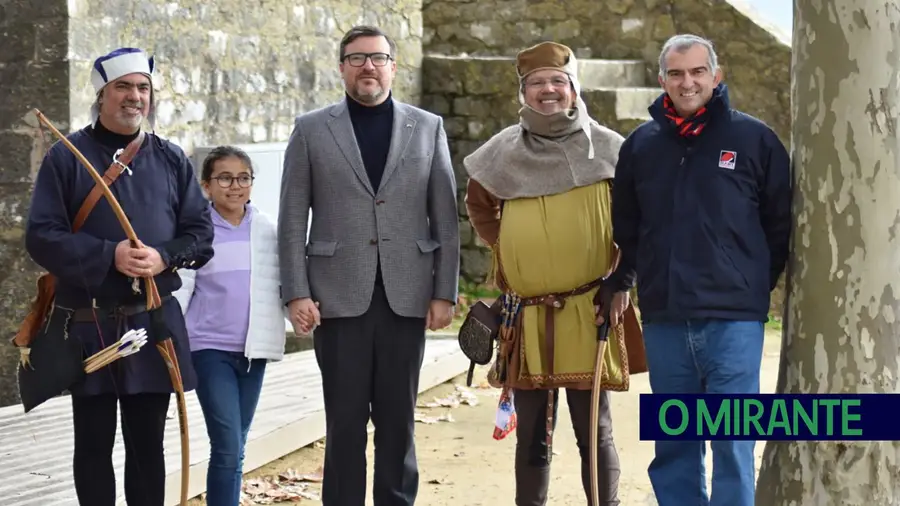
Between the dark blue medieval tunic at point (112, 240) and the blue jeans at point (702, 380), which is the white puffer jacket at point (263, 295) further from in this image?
the blue jeans at point (702, 380)

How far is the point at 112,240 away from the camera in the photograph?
386 centimetres

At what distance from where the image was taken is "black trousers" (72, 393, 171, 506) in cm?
386

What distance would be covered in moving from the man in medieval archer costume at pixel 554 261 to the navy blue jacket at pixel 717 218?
0.30 m

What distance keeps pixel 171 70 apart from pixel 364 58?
2.97m

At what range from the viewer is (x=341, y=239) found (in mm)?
4242

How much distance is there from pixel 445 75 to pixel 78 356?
6961mm

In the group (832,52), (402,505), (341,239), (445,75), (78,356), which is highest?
(445,75)

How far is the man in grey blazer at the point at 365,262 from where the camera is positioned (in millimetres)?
4215

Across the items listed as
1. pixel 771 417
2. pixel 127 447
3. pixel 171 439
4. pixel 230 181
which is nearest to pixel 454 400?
pixel 171 439

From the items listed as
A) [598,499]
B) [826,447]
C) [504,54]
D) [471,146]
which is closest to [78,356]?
[598,499]

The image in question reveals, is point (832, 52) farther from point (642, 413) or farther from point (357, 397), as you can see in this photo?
point (357, 397)

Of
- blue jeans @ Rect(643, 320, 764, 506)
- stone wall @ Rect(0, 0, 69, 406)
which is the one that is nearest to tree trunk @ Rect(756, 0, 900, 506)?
blue jeans @ Rect(643, 320, 764, 506)

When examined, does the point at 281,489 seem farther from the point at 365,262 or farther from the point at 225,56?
the point at 225,56

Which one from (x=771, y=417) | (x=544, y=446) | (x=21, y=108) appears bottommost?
(x=544, y=446)
